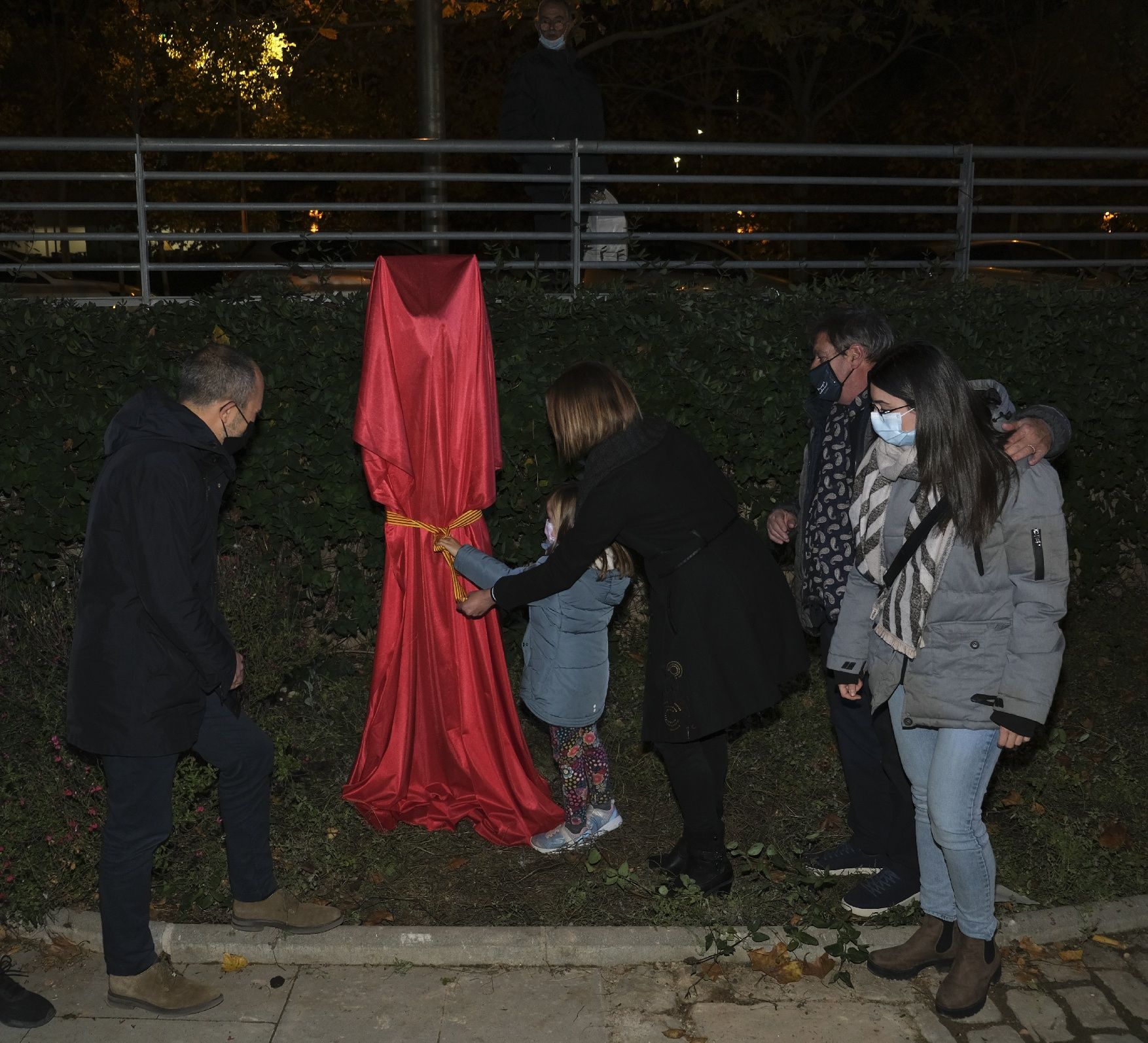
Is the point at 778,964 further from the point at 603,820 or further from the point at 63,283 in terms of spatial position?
the point at 63,283

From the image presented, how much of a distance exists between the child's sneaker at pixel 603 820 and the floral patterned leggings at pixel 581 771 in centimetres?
2

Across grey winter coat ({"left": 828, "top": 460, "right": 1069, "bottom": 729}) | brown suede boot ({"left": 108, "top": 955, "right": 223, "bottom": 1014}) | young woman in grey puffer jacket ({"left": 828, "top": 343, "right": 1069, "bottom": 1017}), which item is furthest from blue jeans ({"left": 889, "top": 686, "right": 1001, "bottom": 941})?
brown suede boot ({"left": 108, "top": 955, "right": 223, "bottom": 1014})

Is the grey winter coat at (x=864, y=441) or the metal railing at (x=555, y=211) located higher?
the metal railing at (x=555, y=211)

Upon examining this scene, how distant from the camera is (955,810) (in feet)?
13.4

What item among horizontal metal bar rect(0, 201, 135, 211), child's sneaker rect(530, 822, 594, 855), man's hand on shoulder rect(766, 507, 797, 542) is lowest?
child's sneaker rect(530, 822, 594, 855)

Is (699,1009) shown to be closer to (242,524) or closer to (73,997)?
(73,997)

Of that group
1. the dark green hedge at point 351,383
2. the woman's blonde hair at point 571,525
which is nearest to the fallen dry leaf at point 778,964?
the woman's blonde hair at point 571,525

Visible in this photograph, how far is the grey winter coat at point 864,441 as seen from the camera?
13.7 feet

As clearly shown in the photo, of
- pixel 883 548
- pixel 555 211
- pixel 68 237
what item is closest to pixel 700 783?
pixel 883 548

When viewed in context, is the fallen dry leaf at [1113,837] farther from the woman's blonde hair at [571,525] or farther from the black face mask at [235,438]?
the black face mask at [235,438]

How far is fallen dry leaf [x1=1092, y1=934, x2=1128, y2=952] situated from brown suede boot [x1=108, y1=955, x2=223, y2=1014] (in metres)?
3.23

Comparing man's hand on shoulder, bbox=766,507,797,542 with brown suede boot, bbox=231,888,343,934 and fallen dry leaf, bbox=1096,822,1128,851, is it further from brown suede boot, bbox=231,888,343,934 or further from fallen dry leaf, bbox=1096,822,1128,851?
brown suede boot, bbox=231,888,343,934

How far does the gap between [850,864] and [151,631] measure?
2944mm

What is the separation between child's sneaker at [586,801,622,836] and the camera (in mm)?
5418
